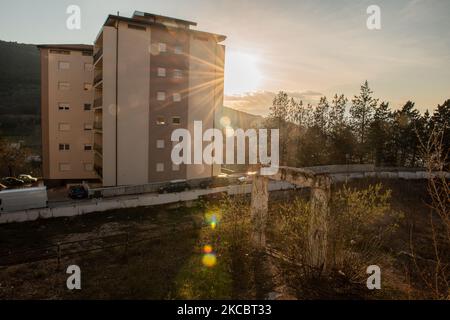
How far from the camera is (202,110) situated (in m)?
33.8

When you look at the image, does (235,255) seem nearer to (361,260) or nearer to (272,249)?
(272,249)

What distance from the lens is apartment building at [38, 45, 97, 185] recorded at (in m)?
34.8

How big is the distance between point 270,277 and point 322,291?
1.79m

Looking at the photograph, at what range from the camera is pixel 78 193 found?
27.4m

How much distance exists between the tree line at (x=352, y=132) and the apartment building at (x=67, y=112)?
25074 millimetres

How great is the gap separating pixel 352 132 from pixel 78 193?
40.4 m

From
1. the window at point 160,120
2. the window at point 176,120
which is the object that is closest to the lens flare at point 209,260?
the window at point 160,120

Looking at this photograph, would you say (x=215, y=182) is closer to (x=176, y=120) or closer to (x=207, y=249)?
(x=176, y=120)

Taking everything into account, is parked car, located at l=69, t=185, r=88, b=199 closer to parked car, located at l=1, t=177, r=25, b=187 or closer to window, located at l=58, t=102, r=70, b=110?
parked car, located at l=1, t=177, r=25, b=187

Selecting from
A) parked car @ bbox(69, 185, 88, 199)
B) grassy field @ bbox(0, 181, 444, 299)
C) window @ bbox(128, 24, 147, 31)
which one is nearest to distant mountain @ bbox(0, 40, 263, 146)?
window @ bbox(128, 24, 147, 31)

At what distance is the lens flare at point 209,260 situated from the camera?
11.3m

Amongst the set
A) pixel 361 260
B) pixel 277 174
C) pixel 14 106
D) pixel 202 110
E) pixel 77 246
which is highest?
pixel 14 106

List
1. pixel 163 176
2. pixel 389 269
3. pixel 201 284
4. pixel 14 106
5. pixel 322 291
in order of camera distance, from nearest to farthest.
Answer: pixel 322 291 < pixel 201 284 < pixel 389 269 < pixel 163 176 < pixel 14 106

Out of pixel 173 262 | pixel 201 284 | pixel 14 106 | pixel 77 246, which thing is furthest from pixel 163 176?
pixel 14 106
